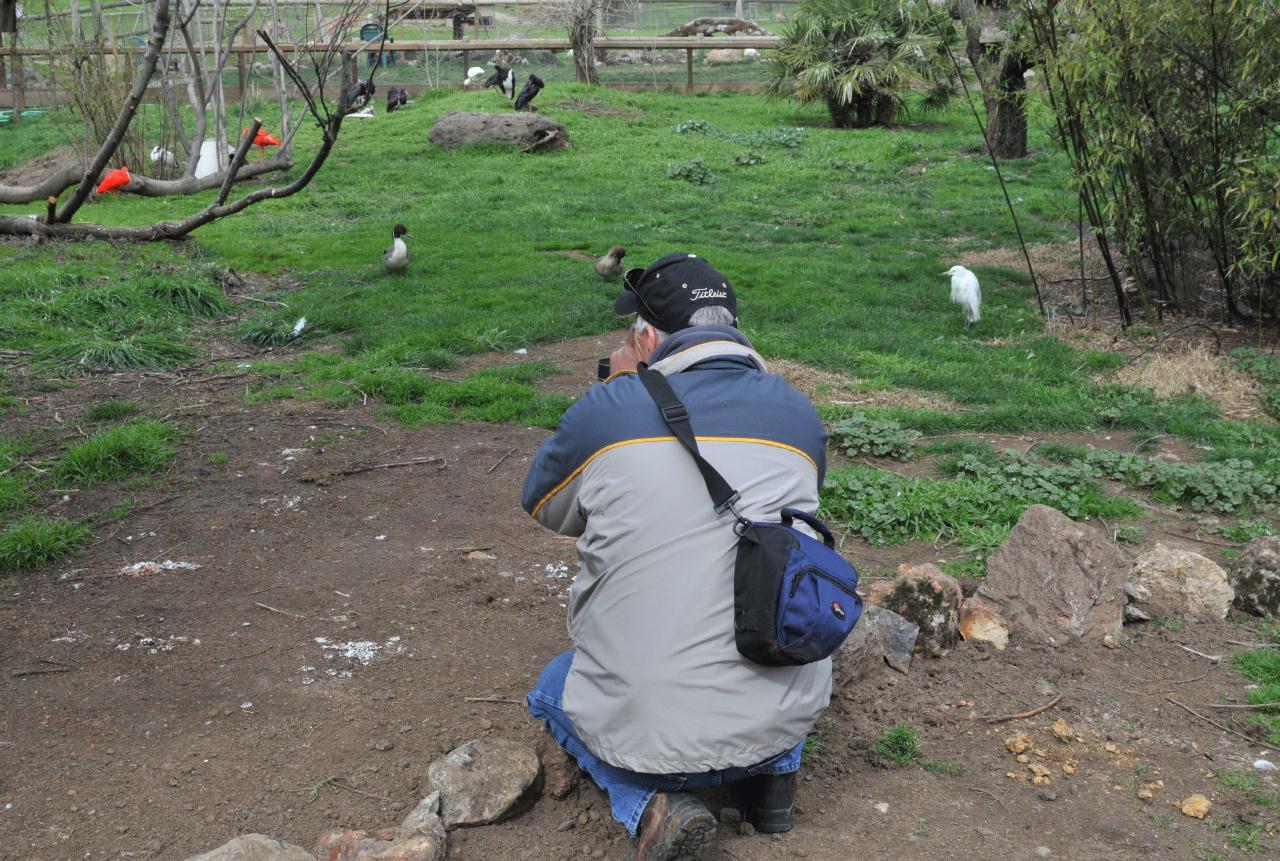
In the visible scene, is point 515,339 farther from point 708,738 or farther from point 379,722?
point 708,738

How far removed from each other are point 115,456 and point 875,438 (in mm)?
3846

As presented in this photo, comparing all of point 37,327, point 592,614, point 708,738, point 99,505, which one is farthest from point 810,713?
point 37,327

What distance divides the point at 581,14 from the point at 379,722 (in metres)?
20.1

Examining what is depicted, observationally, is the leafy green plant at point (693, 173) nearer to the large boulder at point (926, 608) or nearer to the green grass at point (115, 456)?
the green grass at point (115, 456)

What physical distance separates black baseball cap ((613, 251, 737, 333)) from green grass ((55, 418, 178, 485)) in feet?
11.4

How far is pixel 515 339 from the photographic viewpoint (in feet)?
27.4

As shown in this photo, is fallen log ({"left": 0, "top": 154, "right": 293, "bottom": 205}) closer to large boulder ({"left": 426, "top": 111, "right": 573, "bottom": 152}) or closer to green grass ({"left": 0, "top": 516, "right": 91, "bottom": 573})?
green grass ({"left": 0, "top": 516, "right": 91, "bottom": 573})

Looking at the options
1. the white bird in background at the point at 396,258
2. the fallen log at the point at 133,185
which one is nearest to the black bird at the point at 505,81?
the white bird in background at the point at 396,258

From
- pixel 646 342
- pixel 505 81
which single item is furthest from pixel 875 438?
Answer: pixel 505 81

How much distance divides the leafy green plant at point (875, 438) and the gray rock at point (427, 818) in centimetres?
352

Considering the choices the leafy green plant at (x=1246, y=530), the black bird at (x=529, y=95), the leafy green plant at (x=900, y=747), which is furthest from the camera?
the black bird at (x=529, y=95)

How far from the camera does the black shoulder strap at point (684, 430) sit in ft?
8.49

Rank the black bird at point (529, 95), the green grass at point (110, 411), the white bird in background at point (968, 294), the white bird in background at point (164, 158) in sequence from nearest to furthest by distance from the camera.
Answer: the green grass at point (110, 411), the white bird in background at point (968, 294), the white bird in background at point (164, 158), the black bird at point (529, 95)

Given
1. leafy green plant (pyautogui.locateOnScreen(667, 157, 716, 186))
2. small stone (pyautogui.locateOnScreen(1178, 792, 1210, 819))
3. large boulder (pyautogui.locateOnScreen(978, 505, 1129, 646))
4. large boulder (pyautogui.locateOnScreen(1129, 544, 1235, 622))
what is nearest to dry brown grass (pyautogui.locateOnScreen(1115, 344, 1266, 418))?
large boulder (pyautogui.locateOnScreen(1129, 544, 1235, 622))
